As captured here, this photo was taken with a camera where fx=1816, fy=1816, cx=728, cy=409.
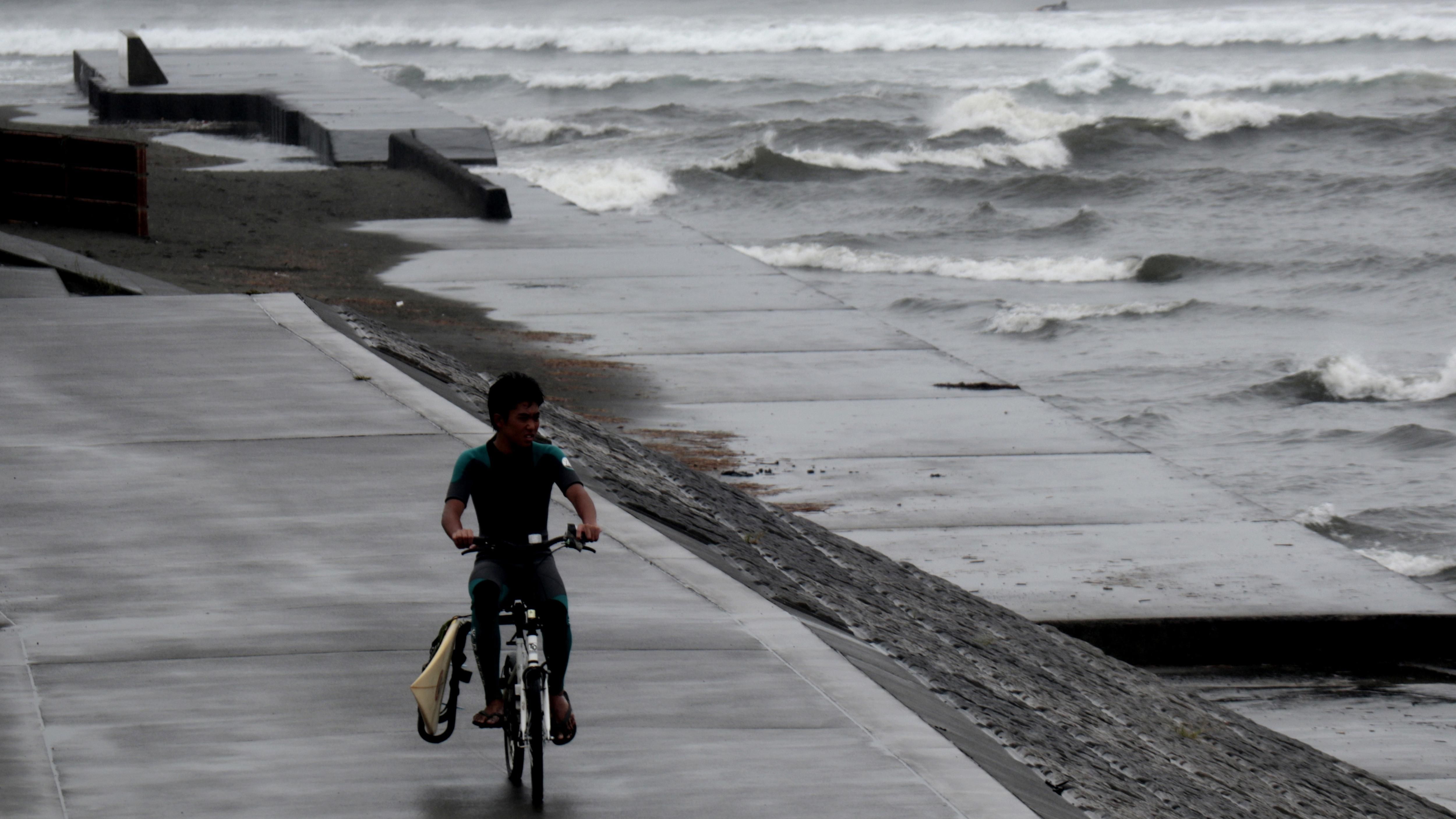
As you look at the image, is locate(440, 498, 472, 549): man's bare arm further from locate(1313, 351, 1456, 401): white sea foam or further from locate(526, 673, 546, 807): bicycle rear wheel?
locate(1313, 351, 1456, 401): white sea foam

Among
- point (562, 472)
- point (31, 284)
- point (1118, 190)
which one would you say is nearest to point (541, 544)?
point (562, 472)

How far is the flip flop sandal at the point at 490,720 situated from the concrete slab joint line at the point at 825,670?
1201mm

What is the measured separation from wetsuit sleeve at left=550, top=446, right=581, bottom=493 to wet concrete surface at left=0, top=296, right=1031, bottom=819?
857 mm

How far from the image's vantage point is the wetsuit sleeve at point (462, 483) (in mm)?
4961

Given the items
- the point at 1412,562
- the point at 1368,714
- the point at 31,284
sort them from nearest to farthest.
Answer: the point at 1368,714 < the point at 1412,562 < the point at 31,284

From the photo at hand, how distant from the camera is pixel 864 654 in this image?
6.70 meters

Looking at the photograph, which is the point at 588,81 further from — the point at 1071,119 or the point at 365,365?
the point at 365,365

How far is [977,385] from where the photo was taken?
1476 cm

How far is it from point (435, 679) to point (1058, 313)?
18.3 metres

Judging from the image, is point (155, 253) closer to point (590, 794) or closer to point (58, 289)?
point (58, 289)

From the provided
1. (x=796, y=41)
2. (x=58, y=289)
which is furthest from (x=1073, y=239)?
(x=796, y=41)

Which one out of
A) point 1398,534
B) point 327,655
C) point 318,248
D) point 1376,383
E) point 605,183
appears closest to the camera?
point 327,655

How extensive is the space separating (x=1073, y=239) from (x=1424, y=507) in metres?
16.6

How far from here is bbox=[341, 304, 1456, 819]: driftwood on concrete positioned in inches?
247
